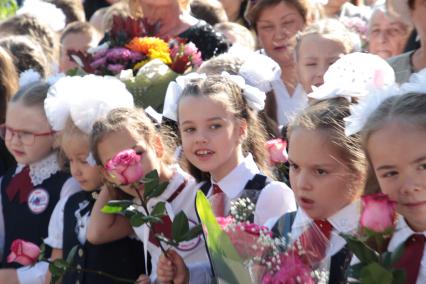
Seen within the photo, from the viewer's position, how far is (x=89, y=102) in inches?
172

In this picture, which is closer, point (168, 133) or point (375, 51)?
point (168, 133)

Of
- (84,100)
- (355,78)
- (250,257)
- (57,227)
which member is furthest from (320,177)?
(57,227)

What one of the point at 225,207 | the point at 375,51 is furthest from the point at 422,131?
the point at 375,51

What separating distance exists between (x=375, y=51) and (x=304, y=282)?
3.61m

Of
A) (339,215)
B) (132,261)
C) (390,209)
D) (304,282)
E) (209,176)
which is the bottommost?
(132,261)

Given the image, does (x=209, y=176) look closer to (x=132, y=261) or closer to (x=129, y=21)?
(x=132, y=261)

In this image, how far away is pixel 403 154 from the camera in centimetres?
273

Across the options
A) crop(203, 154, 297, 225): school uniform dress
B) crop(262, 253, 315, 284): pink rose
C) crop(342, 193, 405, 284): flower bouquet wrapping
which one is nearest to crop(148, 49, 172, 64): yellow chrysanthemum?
crop(203, 154, 297, 225): school uniform dress

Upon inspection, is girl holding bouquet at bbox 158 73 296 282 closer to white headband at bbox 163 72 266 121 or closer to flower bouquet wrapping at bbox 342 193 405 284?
white headband at bbox 163 72 266 121

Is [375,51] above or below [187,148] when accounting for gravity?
below

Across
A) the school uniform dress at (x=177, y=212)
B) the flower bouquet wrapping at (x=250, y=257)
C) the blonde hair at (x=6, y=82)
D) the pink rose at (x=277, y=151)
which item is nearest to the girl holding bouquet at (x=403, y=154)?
the flower bouquet wrapping at (x=250, y=257)

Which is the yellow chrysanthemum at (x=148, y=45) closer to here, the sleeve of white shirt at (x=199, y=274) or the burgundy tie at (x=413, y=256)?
the sleeve of white shirt at (x=199, y=274)

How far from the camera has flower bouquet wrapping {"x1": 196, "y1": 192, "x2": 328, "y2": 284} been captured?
8.19 feet

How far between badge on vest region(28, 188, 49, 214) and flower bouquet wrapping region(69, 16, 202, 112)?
25.5 inches
